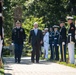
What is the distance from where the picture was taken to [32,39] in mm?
18609

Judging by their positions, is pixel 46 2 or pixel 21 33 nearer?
pixel 21 33

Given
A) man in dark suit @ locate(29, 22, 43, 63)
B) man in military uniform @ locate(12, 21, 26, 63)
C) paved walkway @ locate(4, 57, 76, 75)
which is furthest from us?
man in dark suit @ locate(29, 22, 43, 63)

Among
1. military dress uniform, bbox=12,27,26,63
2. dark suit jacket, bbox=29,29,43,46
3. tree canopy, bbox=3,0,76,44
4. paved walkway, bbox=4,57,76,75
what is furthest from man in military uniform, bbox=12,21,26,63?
tree canopy, bbox=3,0,76,44

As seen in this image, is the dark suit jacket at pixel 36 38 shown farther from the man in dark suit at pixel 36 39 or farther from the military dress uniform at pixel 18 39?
the military dress uniform at pixel 18 39

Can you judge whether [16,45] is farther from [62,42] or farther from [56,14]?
[56,14]

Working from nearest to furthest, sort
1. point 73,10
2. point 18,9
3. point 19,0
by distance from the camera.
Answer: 1. point 18,9
2. point 73,10
3. point 19,0

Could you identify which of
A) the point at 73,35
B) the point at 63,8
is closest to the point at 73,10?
the point at 63,8

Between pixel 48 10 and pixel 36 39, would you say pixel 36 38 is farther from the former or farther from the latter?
pixel 48 10

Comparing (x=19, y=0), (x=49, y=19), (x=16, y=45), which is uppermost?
(x=19, y=0)

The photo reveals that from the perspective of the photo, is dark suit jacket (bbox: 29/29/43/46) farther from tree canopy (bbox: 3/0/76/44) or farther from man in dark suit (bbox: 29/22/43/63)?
tree canopy (bbox: 3/0/76/44)

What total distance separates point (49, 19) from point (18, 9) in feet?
40.7

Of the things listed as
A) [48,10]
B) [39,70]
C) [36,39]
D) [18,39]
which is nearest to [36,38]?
[36,39]

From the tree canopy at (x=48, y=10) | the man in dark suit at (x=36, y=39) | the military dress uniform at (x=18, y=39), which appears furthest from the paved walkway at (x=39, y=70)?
the tree canopy at (x=48, y=10)

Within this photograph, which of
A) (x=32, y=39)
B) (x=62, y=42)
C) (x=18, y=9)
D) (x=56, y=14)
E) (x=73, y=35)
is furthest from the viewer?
(x=56, y=14)
